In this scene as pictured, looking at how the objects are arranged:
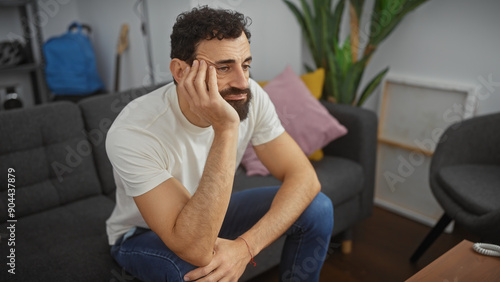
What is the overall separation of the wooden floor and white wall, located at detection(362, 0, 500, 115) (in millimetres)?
669

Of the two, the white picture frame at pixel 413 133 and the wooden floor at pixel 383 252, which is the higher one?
the white picture frame at pixel 413 133

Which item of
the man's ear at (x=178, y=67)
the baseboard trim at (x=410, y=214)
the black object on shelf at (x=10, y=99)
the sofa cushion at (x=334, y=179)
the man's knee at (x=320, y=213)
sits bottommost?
the baseboard trim at (x=410, y=214)

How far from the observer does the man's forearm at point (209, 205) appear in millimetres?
1029

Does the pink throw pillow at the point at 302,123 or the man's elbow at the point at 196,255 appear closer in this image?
the man's elbow at the point at 196,255

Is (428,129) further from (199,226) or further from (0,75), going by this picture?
(0,75)

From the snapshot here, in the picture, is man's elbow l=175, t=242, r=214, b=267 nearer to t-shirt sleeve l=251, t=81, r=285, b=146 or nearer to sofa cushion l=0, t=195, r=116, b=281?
sofa cushion l=0, t=195, r=116, b=281

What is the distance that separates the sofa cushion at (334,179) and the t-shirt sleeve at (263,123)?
39 centimetres

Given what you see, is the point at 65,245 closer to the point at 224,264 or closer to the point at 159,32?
the point at 224,264

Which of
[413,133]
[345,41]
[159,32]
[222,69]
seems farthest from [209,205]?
[159,32]

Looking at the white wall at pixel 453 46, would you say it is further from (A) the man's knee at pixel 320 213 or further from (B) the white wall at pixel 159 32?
(A) the man's knee at pixel 320 213

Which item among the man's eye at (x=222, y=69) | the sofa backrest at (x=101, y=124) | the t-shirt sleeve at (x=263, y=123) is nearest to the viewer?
the man's eye at (x=222, y=69)

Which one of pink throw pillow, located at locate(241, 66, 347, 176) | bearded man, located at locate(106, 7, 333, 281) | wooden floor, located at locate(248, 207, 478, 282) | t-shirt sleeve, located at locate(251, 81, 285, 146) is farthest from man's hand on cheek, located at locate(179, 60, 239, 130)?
wooden floor, located at locate(248, 207, 478, 282)

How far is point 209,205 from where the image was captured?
1042 millimetres

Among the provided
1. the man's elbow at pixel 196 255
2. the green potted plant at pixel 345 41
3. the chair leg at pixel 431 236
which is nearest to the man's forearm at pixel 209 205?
the man's elbow at pixel 196 255
